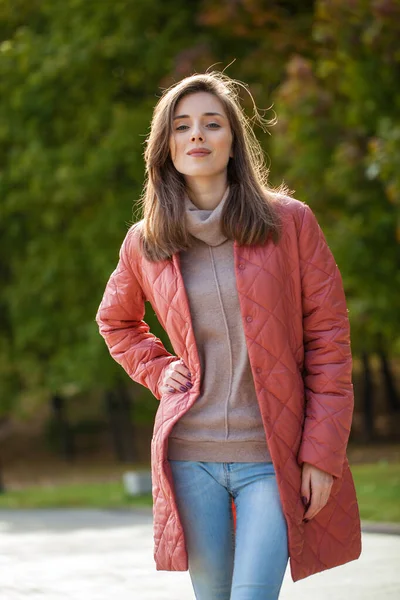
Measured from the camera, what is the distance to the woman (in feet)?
11.7

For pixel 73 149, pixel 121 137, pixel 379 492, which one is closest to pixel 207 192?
pixel 379 492

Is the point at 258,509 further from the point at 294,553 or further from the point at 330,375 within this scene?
the point at 330,375

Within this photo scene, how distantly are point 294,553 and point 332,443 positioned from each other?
1.16 feet

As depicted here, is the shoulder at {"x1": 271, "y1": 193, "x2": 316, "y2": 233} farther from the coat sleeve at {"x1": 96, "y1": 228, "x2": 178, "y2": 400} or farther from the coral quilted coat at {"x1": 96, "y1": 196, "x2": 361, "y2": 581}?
the coat sleeve at {"x1": 96, "y1": 228, "x2": 178, "y2": 400}

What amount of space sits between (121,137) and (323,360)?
60.6 ft

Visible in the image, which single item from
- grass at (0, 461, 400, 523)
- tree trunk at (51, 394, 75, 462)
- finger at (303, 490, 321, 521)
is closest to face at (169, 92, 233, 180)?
finger at (303, 490, 321, 521)

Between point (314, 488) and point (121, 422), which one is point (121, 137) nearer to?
point (121, 422)

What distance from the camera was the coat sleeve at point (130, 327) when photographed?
409cm

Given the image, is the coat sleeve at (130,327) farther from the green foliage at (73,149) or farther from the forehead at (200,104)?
the green foliage at (73,149)

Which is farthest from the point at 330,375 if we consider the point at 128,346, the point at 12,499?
the point at 12,499

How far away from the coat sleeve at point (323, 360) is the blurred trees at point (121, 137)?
10.7m

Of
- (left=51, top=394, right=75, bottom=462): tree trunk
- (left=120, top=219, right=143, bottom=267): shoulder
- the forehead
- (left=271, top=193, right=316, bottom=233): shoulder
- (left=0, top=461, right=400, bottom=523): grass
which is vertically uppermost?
the forehead

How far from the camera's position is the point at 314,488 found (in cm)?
359

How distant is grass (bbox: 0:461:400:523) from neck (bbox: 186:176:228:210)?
24.8 ft
